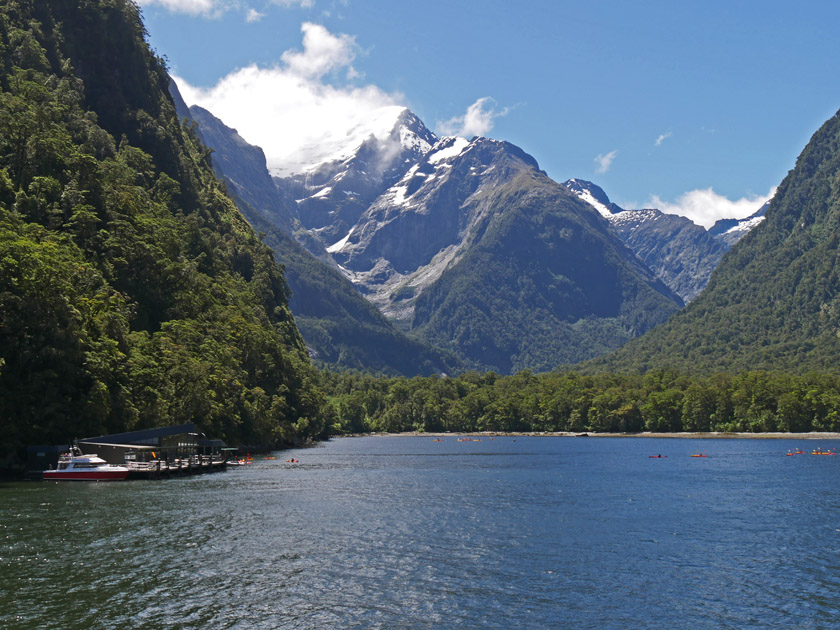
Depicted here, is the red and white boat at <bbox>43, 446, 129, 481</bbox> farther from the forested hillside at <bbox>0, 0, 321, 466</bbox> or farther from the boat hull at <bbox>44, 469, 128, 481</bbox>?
the forested hillside at <bbox>0, 0, 321, 466</bbox>

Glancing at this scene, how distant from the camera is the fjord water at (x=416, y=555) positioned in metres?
48.4

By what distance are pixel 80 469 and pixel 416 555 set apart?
213ft

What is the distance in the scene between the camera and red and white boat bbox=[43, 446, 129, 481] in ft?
358

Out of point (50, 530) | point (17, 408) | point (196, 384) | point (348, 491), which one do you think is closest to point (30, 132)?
point (196, 384)

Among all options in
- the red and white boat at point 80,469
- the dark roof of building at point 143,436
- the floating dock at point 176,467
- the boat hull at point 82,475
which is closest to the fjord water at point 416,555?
the boat hull at point 82,475

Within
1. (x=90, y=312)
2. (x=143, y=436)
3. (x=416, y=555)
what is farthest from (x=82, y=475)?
(x=416, y=555)

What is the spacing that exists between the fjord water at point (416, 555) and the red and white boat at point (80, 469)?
302 cm

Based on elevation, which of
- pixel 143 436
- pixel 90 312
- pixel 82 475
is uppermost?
pixel 90 312

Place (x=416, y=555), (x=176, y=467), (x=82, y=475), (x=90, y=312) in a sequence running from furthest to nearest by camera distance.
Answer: (x=176, y=467)
(x=90, y=312)
(x=82, y=475)
(x=416, y=555)

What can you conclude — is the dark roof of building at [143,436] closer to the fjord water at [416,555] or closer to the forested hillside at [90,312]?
the forested hillside at [90,312]

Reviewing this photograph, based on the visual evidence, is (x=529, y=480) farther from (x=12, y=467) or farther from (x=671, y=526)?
(x=12, y=467)

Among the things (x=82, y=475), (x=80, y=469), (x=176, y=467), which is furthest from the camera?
(x=176, y=467)

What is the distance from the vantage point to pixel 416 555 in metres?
65.2

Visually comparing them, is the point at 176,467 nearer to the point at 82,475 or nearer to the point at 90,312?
the point at 82,475
